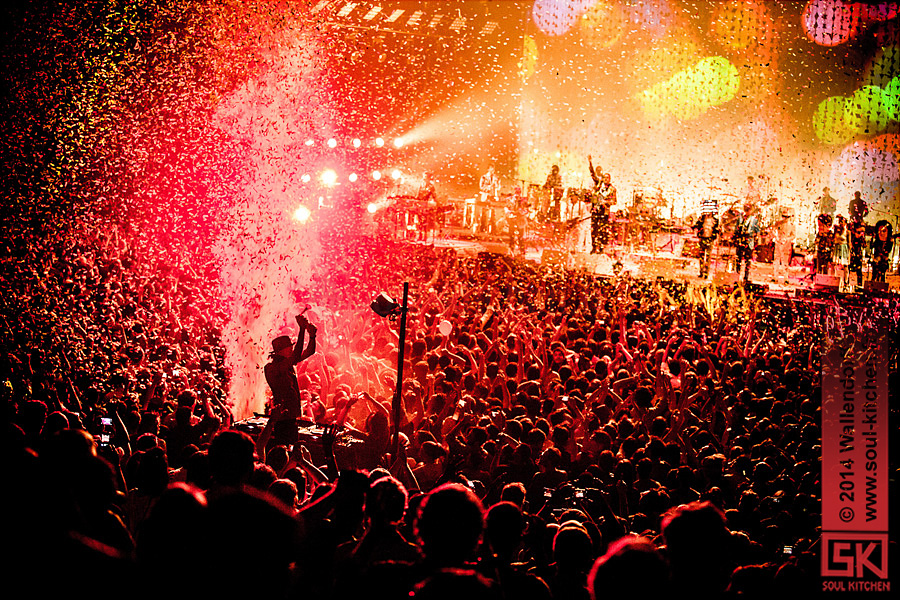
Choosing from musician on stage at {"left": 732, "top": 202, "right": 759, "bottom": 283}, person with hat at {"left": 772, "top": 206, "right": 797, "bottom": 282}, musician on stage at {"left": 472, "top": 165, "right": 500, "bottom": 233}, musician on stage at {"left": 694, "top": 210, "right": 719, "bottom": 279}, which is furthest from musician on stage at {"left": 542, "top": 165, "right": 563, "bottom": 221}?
person with hat at {"left": 772, "top": 206, "right": 797, "bottom": 282}

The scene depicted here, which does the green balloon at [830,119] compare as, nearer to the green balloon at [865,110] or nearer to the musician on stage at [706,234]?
the green balloon at [865,110]

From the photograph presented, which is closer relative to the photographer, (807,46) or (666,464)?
(666,464)

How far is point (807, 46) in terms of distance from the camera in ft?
50.1

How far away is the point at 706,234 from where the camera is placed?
13.9 metres

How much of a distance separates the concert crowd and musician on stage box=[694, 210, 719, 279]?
277 cm

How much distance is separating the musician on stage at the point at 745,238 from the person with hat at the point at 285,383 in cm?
1059

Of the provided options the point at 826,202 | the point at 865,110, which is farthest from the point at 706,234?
the point at 865,110

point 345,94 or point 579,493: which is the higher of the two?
point 345,94

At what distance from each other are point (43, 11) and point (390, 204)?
Answer: 823cm

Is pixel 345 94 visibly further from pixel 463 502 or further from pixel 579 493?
pixel 463 502

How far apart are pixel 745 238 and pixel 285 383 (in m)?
11.4

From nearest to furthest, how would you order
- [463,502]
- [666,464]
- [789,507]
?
[463,502]
[789,507]
[666,464]

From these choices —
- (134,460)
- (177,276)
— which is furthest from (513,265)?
(134,460)

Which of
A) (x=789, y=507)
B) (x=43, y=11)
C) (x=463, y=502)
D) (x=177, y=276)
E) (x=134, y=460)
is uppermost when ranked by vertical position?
(x=43, y=11)
